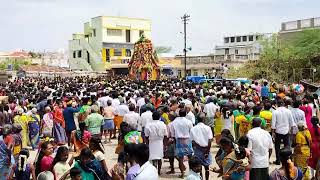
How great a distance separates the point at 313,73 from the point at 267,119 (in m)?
27.0

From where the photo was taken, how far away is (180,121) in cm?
934

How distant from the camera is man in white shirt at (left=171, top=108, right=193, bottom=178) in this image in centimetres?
930

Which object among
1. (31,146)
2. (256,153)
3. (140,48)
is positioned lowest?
(31,146)

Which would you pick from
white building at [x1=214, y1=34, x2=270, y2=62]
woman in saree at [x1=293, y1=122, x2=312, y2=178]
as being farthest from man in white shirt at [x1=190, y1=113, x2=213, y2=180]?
white building at [x1=214, y1=34, x2=270, y2=62]

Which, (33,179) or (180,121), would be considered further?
(180,121)

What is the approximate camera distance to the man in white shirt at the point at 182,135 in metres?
9.30

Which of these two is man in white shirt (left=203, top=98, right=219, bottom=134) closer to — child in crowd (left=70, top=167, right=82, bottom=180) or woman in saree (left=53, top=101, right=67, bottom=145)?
woman in saree (left=53, top=101, right=67, bottom=145)

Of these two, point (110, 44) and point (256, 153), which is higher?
point (110, 44)

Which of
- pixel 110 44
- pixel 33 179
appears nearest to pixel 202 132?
pixel 33 179

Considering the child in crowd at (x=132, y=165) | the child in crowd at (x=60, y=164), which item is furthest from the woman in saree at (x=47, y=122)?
the child in crowd at (x=132, y=165)

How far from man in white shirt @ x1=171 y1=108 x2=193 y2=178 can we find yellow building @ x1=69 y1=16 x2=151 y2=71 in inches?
2216

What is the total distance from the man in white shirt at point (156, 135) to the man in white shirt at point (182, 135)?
0.22 metres

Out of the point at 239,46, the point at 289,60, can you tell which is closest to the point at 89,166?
the point at 289,60

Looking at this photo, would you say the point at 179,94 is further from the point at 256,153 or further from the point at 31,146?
the point at 256,153
